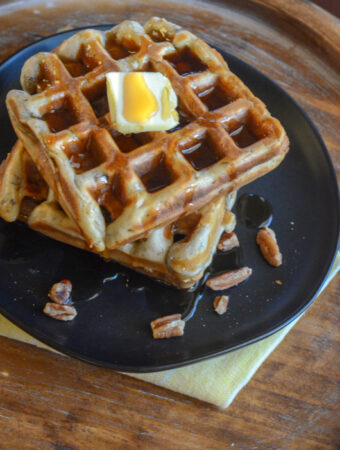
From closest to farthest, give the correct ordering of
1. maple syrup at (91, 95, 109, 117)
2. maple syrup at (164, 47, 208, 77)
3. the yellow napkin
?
the yellow napkin → maple syrup at (91, 95, 109, 117) → maple syrup at (164, 47, 208, 77)

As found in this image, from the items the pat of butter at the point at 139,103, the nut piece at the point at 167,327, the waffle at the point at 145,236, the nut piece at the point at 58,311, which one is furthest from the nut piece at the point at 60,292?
the pat of butter at the point at 139,103

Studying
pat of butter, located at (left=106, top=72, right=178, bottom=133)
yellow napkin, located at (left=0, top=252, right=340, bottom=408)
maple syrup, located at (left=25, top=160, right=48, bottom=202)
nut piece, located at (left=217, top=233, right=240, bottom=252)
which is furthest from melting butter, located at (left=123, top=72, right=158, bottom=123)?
yellow napkin, located at (left=0, top=252, right=340, bottom=408)

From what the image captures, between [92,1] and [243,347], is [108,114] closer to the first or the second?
[243,347]

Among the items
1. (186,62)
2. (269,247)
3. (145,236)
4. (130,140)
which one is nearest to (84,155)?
(130,140)

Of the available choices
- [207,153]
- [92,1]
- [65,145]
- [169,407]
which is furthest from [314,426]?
[92,1]

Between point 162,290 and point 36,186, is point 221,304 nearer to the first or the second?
point 162,290

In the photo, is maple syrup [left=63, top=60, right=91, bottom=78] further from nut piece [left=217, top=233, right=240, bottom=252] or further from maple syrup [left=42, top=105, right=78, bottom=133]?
nut piece [left=217, top=233, right=240, bottom=252]
